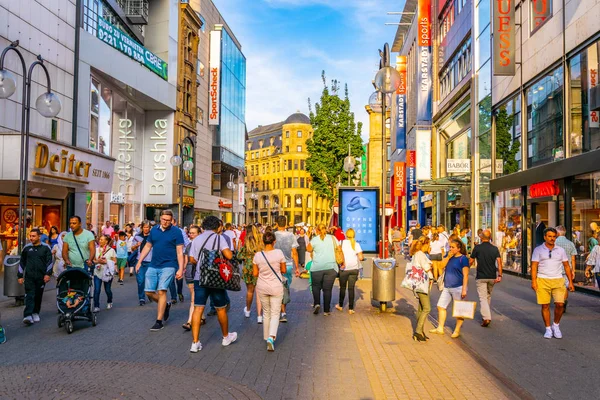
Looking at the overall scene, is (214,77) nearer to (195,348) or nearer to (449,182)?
(449,182)

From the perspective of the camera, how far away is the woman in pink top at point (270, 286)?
26.7 feet

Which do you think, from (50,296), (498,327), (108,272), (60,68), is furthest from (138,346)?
(60,68)

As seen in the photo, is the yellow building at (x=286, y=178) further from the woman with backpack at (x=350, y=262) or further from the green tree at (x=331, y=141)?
the woman with backpack at (x=350, y=262)

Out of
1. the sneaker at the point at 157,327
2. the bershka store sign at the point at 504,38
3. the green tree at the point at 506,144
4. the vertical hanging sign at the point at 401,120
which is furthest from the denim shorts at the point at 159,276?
the vertical hanging sign at the point at 401,120

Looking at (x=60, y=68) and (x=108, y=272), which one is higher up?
(x=60, y=68)

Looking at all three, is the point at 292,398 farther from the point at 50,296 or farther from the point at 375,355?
the point at 50,296

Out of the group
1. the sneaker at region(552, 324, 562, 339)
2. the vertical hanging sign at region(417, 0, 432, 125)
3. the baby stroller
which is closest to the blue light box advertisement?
the sneaker at region(552, 324, 562, 339)

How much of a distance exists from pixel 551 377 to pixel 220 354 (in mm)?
3988

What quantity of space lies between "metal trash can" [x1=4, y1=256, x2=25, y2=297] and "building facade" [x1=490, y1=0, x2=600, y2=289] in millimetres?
13493

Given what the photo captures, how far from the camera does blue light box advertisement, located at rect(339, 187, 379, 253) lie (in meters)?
18.1

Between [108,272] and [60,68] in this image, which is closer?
[108,272]

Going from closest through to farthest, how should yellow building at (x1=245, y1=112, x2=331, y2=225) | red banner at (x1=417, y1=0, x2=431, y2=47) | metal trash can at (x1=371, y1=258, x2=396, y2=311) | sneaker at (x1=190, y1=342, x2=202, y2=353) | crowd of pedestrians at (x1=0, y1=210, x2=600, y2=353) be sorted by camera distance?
1. sneaker at (x1=190, y1=342, x2=202, y2=353)
2. crowd of pedestrians at (x1=0, y1=210, x2=600, y2=353)
3. metal trash can at (x1=371, y1=258, x2=396, y2=311)
4. red banner at (x1=417, y1=0, x2=431, y2=47)
5. yellow building at (x1=245, y1=112, x2=331, y2=225)

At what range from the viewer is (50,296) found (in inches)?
584

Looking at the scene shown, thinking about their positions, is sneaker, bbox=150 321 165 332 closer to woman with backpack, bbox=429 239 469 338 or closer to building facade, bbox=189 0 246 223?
woman with backpack, bbox=429 239 469 338
